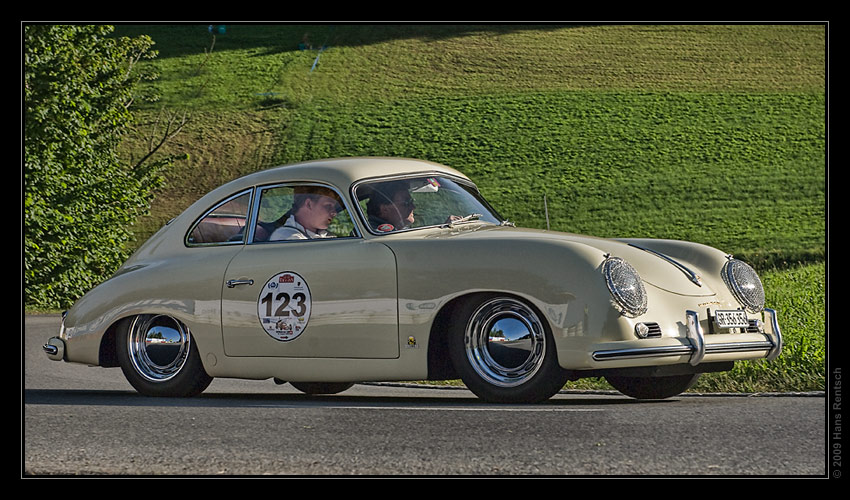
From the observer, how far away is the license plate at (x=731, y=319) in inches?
237

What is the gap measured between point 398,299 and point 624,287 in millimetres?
1288

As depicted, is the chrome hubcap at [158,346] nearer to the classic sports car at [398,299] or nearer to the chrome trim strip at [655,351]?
the classic sports car at [398,299]

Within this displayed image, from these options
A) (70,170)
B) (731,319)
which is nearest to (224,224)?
(731,319)

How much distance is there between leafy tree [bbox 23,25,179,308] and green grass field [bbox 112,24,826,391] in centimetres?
702

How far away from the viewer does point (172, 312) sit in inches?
271

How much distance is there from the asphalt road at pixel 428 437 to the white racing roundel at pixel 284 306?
0.47 metres

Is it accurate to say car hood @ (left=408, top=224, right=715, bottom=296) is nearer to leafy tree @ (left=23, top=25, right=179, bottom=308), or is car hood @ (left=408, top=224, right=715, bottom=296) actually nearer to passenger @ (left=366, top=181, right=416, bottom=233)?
passenger @ (left=366, top=181, right=416, bottom=233)

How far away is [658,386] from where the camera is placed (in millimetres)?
6875

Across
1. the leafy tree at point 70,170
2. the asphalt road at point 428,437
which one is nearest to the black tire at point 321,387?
the asphalt road at point 428,437

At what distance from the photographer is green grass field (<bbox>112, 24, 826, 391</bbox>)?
112 feet

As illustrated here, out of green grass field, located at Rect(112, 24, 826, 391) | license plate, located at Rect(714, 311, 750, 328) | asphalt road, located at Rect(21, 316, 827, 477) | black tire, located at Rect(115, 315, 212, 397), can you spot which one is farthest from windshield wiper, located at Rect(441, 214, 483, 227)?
green grass field, located at Rect(112, 24, 826, 391)

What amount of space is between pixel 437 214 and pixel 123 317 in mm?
2248

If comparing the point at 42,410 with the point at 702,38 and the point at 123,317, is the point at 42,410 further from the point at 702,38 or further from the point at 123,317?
the point at 702,38

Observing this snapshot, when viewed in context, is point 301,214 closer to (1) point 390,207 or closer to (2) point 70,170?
(1) point 390,207
